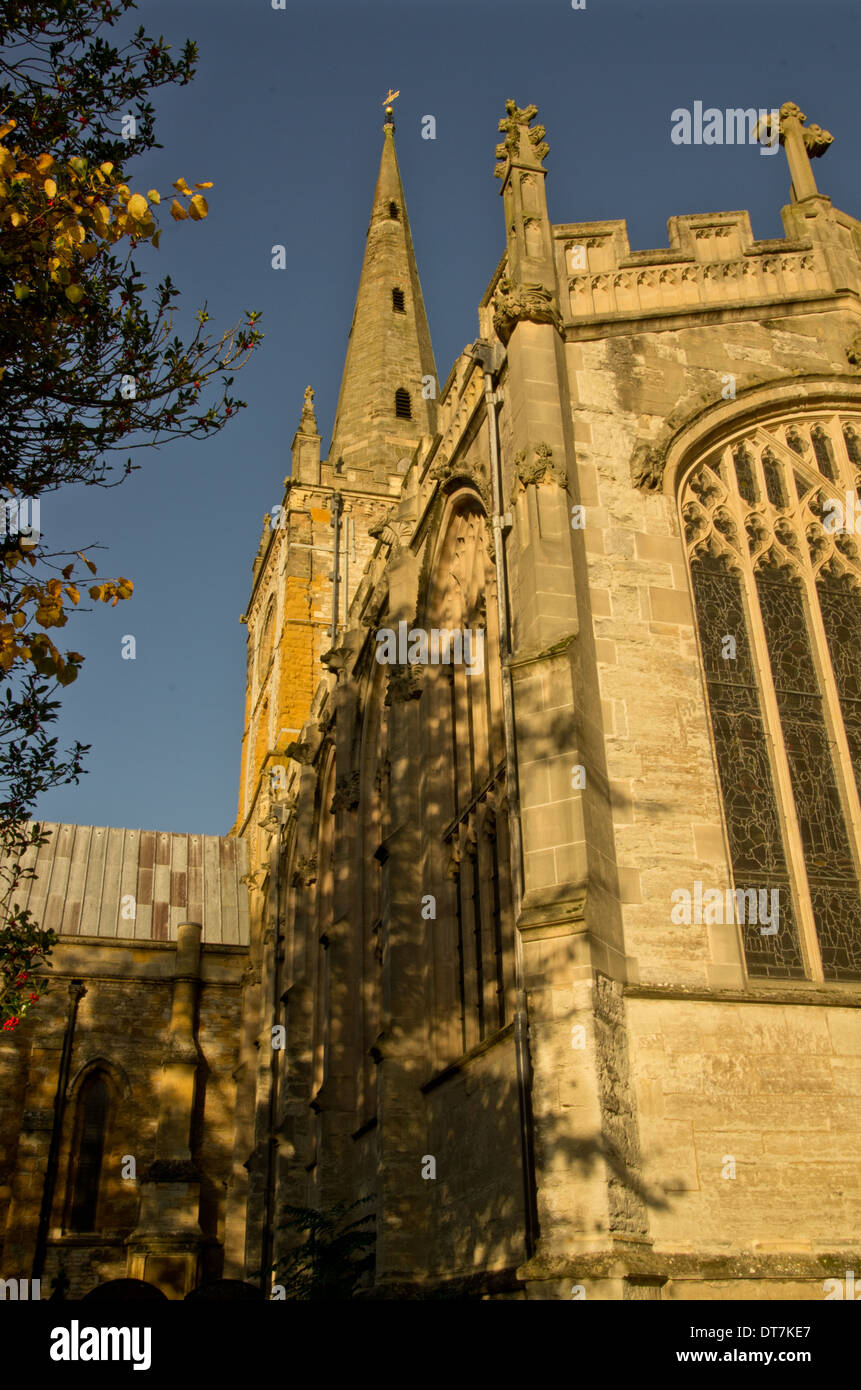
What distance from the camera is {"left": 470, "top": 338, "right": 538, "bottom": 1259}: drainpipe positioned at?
31.1 feet

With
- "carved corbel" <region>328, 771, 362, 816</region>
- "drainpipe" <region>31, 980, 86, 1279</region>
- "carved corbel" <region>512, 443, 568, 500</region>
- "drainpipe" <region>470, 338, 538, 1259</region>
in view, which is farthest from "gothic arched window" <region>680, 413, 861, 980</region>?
"drainpipe" <region>31, 980, 86, 1279</region>

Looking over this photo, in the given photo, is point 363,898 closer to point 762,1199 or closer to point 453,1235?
point 453,1235

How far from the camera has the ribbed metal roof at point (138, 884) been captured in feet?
104

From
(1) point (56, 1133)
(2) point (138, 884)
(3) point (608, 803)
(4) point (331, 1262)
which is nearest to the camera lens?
(3) point (608, 803)

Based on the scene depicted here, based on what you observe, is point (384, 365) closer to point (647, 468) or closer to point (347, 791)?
point (347, 791)

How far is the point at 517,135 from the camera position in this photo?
13883 mm

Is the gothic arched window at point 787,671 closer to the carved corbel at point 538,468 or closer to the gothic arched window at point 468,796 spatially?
the carved corbel at point 538,468

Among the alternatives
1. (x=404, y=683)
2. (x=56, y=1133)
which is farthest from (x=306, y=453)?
(x=404, y=683)

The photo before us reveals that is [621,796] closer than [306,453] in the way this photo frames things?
Yes

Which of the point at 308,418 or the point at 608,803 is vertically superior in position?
the point at 308,418

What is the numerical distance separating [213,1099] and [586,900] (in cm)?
2069

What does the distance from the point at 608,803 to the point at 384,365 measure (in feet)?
115

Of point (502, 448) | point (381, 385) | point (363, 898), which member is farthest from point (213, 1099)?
point (381, 385)
